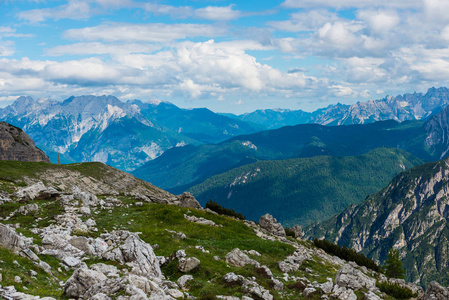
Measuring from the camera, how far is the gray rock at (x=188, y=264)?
109ft

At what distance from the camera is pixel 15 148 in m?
151

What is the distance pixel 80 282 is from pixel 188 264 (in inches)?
472

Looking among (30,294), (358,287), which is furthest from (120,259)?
(358,287)

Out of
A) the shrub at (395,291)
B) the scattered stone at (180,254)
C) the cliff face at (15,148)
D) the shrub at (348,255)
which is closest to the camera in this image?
the scattered stone at (180,254)

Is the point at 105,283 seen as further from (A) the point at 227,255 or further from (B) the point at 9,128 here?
(B) the point at 9,128

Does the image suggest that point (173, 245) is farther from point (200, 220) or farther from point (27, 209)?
point (27, 209)

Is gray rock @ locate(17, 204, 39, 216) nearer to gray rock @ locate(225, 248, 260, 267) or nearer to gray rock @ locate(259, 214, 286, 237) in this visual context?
gray rock @ locate(225, 248, 260, 267)

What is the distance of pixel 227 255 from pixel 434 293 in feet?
66.5

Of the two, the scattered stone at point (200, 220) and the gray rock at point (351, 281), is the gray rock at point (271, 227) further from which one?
the gray rock at point (351, 281)

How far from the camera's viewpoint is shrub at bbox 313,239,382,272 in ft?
215

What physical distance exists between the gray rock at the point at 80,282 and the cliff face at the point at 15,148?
482ft

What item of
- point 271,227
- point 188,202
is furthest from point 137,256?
point 188,202

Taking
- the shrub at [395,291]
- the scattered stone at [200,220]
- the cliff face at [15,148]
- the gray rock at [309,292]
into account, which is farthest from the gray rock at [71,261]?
the cliff face at [15,148]

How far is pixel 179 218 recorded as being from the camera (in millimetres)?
54562
